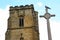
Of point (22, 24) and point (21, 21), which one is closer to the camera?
point (22, 24)

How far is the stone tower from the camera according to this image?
34719 millimetres

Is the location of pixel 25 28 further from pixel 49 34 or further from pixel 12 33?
pixel 49 34

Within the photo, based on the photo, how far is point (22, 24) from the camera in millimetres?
35656

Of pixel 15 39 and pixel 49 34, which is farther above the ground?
pixel 49 34

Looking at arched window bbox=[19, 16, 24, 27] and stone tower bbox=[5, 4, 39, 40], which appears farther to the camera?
arched window bbox=[19, 16, 24, 27]

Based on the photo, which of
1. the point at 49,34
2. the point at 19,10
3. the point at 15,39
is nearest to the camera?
the point at 49,34

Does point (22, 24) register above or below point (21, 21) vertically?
below

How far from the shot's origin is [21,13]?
120 ft

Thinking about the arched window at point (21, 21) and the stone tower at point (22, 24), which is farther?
the arched window at point (21, 21)

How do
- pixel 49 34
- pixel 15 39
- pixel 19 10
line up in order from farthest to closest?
1. pixel 19 10
2. pixel 15 39
3. pixel 49 34

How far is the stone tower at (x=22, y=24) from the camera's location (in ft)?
114

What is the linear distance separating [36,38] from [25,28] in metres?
2.68

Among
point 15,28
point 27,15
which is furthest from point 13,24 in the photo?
point 27,15

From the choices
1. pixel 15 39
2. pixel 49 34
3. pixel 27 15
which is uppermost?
pixel 27 15
